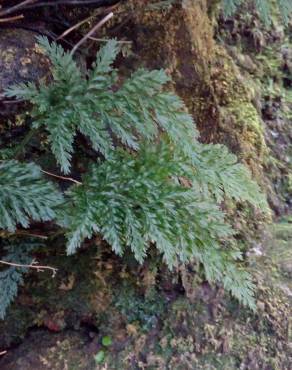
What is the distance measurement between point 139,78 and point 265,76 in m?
2.29

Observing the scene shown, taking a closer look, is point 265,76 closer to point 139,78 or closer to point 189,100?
point 189,100


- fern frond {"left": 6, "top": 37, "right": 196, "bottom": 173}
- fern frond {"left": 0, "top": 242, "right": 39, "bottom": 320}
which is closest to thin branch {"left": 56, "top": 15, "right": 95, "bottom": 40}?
fern frond {"left": 6, "top": 37, "right": 196, "bottom": 173}

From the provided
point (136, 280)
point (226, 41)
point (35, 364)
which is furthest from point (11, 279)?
point (226, 41)

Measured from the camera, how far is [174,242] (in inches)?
62.9

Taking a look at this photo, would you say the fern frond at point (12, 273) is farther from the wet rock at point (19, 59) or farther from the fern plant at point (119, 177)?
the wet rock at point (19, 59)

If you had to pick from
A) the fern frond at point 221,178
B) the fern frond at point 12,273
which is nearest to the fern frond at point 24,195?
the fern frond at point 12,273

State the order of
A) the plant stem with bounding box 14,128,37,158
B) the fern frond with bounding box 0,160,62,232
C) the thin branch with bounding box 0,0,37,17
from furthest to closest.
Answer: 1. the thin branch with bounding box 0,0,37,17
2. the plant stem with bounding box 14,128,37,158
3. the fern frond with bounding box 0,160,62,232

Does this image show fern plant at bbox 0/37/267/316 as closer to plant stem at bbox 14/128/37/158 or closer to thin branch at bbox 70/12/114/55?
plant stem at bbox 14/128/37/158

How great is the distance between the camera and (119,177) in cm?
166

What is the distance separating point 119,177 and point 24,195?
359mm

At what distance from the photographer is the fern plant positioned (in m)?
1.57

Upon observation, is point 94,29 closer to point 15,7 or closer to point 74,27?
point 74,27

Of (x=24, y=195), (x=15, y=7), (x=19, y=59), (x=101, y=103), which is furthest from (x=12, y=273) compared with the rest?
(x=15, y=7)

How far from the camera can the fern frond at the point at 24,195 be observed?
60.6 inches
